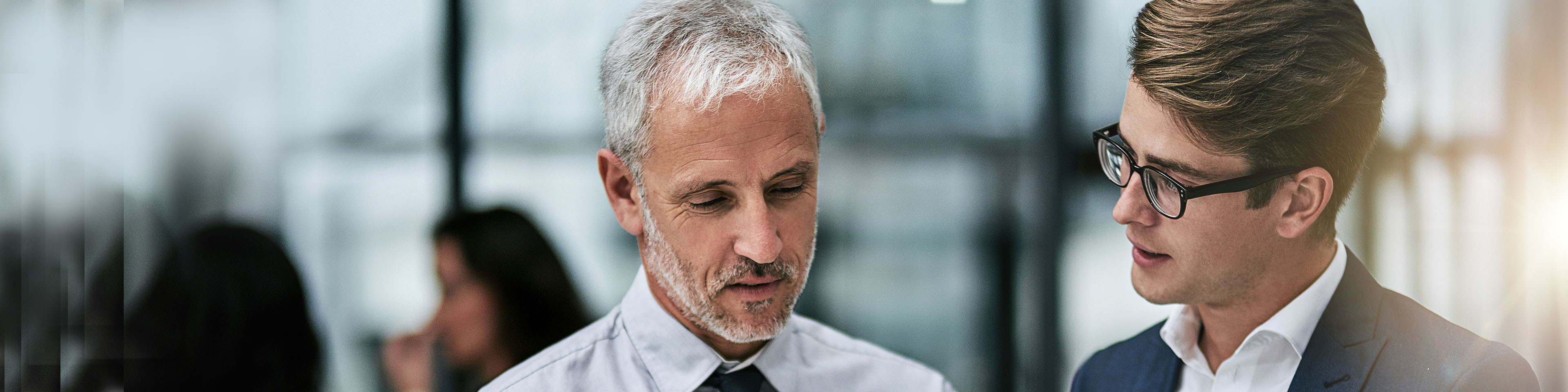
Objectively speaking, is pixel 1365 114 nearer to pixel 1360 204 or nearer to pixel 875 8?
pixel 1360 204

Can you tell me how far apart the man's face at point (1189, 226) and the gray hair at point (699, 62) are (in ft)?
1.78

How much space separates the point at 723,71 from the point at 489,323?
83cm

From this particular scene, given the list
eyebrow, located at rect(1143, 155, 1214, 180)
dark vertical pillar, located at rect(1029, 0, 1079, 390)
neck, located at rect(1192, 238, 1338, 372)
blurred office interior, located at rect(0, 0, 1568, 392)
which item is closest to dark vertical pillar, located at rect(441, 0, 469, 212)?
blurred office interior, located at rect(0, 0, 1568, 392)

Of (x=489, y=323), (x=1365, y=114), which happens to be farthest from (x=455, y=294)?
(x=1365, y=114)

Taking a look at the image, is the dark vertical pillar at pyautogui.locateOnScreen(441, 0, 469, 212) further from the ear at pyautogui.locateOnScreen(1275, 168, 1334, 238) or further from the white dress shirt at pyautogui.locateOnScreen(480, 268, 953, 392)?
the ear at pyautogui.locateOnScreen(1275, 168, 1334, 238)

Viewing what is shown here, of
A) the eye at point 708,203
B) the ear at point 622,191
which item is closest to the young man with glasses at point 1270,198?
the eye at point 708,203

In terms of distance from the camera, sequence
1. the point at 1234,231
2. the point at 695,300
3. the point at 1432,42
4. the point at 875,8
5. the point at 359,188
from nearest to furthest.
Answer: the point at 1234,231
the point at 695,300
the point at 1432,42
the point at 359,188
the point at 875,8

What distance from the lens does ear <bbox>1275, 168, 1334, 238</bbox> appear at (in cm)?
135

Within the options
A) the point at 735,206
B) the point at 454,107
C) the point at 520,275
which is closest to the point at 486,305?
the point at 520,275

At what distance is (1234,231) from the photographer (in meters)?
1.37

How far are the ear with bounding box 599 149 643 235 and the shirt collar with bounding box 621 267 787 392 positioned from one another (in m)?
0.15

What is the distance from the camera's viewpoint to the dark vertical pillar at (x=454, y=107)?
1815 mm

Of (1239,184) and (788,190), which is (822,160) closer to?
(788,190)

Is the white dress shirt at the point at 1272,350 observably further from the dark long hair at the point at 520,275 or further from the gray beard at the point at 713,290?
the dark long hair at the point at 520,275
